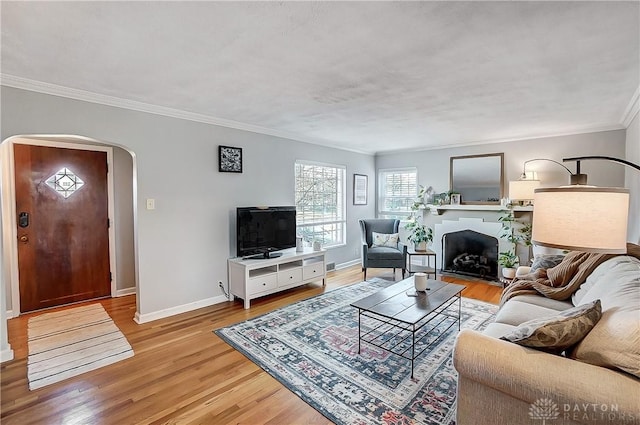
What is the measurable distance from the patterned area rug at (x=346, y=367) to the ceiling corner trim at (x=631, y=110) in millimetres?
2530

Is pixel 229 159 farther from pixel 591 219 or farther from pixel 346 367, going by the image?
pixel 591 219

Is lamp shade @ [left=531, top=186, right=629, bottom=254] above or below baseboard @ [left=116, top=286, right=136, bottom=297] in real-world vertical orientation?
above

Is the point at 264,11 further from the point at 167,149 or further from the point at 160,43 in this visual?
the point at 167,149

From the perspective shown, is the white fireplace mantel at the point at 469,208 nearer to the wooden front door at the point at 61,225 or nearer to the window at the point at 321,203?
the window at the point at 321,203

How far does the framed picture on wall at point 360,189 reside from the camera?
6.10 metres

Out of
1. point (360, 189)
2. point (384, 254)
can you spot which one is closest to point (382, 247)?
point (384, 254)

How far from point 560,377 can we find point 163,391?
2369 millimetres

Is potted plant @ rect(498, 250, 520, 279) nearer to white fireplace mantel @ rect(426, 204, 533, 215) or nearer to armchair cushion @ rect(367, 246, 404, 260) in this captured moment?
white fireplace mantel @ rect(426, 204, 533, 215)

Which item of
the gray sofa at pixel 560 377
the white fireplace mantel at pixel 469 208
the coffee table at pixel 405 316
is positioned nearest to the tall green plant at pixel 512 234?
the white fireplace mantel at pixel 469 208

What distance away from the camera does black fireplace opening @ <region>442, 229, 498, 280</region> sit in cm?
521

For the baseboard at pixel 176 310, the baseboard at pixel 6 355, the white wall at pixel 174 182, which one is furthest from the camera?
the baseboard at pixel 176 310

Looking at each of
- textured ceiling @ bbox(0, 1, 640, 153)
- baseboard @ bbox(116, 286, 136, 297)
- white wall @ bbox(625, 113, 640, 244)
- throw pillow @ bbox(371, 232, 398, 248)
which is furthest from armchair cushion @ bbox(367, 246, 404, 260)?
baseboard @ bbox(116, 286, 136, 297)

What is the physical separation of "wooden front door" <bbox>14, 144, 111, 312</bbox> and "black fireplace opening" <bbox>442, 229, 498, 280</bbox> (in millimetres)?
5444

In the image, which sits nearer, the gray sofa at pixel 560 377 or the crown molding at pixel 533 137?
the gray sofa at pixel 560 377
